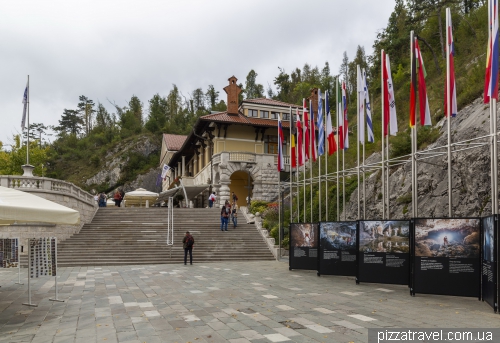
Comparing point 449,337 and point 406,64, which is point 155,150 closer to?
point 406,64

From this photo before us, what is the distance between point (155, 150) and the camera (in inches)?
3118

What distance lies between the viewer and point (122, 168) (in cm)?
7400

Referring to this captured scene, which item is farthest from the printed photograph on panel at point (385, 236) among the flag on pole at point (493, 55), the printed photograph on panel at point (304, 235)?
the flag on pole at point (493, 55)

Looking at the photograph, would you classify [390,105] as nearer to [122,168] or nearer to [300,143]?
[300,143]

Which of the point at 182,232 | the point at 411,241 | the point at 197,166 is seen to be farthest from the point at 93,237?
the point at 197,166

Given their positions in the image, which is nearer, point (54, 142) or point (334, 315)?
point (334, 315)

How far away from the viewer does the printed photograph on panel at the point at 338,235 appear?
1352 centimetres

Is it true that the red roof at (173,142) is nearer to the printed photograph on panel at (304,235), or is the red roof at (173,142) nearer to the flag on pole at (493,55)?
the printed photograph on panel at (304,235)

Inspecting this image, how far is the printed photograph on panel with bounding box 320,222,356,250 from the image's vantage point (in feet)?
44.3

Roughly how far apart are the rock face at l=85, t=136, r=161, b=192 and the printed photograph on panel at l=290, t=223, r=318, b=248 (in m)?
58.2

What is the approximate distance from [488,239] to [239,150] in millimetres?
29999

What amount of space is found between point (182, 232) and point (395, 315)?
59.6 ft

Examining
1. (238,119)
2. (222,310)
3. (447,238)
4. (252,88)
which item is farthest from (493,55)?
(252,88)

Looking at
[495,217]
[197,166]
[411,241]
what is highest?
[197,166]
